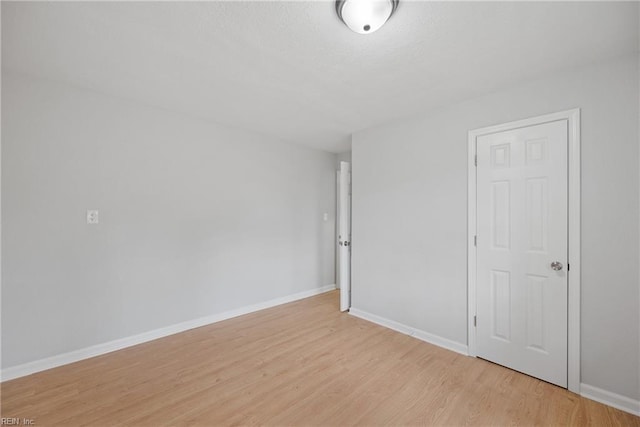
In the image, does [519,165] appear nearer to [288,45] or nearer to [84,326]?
[288,45]

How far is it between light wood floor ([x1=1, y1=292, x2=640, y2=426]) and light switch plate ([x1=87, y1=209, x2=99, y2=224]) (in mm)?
1284

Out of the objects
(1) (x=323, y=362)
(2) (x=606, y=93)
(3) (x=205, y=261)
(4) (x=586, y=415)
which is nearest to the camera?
(4) (x=586, y=415)

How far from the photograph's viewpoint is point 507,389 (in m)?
2.12

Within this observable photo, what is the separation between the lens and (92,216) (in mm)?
2570

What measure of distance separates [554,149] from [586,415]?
1.92 metres

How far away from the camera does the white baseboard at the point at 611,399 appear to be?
1854 millimetres

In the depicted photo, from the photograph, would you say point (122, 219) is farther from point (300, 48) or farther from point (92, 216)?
point (300, 48)

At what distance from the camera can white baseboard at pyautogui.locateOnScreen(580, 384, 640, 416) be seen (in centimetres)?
185

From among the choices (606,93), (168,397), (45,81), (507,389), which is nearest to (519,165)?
(606,93)

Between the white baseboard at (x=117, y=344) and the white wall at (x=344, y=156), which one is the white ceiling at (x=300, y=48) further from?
the white baseboard at (x=117, y=344)

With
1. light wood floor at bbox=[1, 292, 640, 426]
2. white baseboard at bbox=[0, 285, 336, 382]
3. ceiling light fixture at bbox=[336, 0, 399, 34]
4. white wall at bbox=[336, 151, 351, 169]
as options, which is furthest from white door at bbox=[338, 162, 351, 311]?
ceiling light fixture at bbox=[336, 0, 399, 34]

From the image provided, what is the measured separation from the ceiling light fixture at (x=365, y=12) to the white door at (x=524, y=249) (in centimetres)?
162

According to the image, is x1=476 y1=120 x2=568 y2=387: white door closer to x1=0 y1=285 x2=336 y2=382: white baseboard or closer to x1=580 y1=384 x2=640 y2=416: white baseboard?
x1=580 y1=384 x2=640 y2=416: white baseboard

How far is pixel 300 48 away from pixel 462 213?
2105 millimetres
